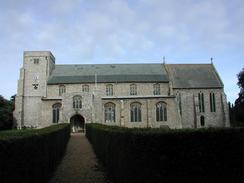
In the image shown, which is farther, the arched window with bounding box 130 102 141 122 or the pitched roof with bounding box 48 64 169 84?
the pitched roof with bounding box 48 64 169 84

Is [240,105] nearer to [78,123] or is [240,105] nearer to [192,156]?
[78,123]

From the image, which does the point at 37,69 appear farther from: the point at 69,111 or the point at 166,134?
the point at 166,134

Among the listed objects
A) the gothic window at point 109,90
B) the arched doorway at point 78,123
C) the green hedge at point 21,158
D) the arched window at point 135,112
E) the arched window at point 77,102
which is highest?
the gothic window at point 109,90

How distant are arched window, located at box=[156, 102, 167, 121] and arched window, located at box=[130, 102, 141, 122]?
299 cm

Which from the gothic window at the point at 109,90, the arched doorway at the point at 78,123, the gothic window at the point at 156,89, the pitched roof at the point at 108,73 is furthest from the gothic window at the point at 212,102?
the arched doorway at the point at 78,123

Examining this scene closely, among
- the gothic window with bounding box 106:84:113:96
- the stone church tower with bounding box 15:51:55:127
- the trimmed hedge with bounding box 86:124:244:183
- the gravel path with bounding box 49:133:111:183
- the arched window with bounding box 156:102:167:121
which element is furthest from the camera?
the gothic window with bounding box 106:84:113:96

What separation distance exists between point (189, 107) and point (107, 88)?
574 inches

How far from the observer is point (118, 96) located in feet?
173

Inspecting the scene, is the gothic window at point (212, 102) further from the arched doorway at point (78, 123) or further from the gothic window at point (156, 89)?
the arched doorway at point (78, 123)

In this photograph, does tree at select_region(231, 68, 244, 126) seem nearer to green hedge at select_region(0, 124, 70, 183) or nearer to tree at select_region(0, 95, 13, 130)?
tree at select_region(0, 95, 13, 130)

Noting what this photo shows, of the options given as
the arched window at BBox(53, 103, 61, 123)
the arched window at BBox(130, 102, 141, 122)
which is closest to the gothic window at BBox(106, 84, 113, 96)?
the arched window at BBox(130, 102, 141, 122)

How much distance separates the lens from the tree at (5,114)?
48.5m

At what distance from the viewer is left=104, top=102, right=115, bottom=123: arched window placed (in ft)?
164

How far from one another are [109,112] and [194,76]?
17061mm
